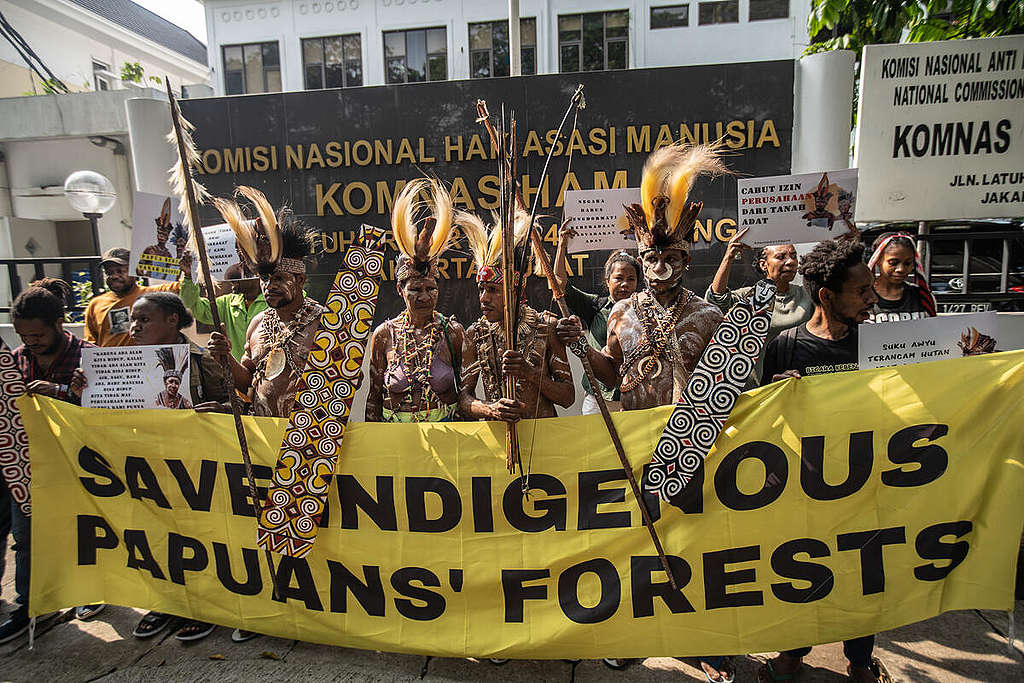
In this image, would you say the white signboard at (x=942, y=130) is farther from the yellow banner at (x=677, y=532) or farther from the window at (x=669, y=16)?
the window at (x=669, y=16)

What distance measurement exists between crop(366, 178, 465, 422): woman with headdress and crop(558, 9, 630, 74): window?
17.1m

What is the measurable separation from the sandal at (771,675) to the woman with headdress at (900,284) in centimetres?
187

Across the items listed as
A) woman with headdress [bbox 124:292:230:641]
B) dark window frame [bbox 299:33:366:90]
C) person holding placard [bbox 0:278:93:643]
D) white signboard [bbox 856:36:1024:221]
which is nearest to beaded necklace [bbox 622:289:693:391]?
woman with headdress [bbox 124:292:230:641]

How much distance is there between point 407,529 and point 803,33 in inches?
789

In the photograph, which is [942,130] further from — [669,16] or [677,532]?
[669,16]

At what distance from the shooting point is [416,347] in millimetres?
3104

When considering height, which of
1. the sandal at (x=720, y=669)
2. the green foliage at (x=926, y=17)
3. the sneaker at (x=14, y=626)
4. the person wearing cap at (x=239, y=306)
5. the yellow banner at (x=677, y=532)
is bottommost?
the sneaker at (x=14, y=626)

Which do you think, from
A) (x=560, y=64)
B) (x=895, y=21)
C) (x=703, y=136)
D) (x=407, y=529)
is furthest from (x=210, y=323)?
(x=560, y=64)

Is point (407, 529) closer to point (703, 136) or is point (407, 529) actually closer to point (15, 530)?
point (15, 530)

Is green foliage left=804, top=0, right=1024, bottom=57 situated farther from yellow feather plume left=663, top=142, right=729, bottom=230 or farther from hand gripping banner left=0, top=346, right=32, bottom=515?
hand gripping banner left=0, top=346, right=32, bottom=515

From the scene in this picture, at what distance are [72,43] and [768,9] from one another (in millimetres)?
23942

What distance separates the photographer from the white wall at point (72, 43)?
65.6 feet

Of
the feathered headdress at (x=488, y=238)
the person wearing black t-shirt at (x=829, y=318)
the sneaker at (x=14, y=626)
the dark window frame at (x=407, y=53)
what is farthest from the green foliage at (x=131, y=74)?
the person wearing black t-shirt at (x=829, y=318)

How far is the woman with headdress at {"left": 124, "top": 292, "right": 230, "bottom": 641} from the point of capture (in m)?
3.10
